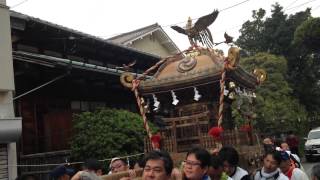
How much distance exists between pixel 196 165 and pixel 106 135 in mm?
9122

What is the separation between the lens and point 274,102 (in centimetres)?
2550

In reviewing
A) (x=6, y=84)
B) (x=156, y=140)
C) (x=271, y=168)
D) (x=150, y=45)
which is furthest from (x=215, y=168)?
(x=150, y=45)

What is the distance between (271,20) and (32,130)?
78.9 ft

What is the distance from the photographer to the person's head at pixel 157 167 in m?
3.48

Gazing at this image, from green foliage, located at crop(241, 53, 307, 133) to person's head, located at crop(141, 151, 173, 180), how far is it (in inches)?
806

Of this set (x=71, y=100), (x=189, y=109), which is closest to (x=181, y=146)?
(x=189, y=109)

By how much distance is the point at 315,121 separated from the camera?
113ft

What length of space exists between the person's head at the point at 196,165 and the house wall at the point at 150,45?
76.5ft

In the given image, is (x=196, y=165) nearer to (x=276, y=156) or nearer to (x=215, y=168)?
(x=215, y=168)

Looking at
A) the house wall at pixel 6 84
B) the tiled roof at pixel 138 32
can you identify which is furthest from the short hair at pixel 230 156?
the tiled roof at pixel 138 32

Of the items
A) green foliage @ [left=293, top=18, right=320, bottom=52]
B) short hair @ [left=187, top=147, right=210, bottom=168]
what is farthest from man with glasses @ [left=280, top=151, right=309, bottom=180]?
green foliage @ [left=293, top=18, right=320, bottom=52]

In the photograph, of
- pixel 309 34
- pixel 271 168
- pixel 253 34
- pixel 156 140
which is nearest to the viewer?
pixel 271 168

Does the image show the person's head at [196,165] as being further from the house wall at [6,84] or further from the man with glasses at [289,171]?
the house wall at [6,84]

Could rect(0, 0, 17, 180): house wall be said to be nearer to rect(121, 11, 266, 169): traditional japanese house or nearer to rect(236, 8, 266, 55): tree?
rect(121, 11, 266, 169): traditional japanese house
